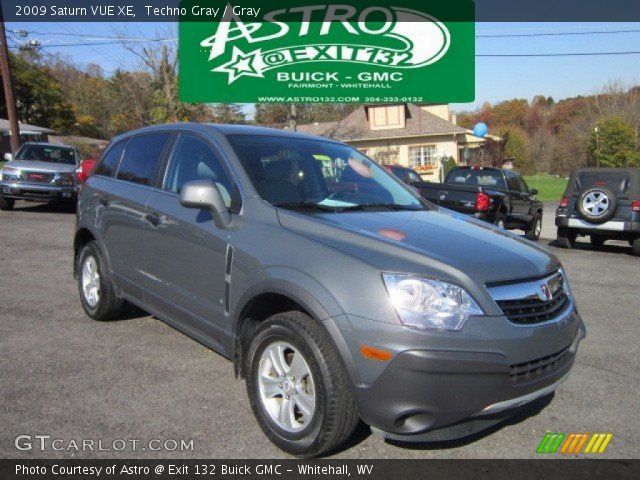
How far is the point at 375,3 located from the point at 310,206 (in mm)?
21464

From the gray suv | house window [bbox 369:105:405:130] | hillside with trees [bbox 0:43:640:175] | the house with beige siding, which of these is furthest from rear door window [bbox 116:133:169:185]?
house window [bbox 369:105:405:130]

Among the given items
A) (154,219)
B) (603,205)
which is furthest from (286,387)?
(603,205)

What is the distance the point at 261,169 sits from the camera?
3611 mm

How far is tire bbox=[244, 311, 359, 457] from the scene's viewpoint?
265cm

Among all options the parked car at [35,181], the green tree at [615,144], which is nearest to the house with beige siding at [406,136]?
the green tree at [615,144]

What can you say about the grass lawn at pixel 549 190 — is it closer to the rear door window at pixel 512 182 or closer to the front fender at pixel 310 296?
the rear door window at pixel 512 182

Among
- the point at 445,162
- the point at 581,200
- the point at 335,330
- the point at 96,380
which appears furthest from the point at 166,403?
the point at 445,162

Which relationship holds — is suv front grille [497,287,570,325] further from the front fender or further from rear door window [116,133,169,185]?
rear door window [116,133,169,185]

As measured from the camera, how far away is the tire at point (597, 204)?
34.2 feet

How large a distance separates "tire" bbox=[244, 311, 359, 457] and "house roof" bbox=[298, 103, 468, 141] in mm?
34832

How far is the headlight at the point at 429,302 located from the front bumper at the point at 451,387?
0.27ft

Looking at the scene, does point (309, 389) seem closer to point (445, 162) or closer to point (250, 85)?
point (250, 85)

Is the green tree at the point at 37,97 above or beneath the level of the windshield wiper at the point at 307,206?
above

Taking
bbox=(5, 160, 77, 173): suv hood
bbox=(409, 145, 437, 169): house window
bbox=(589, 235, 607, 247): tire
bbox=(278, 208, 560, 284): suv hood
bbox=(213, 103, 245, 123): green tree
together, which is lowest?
bbox=(589, 235, 607, 247): tire
